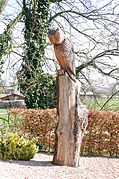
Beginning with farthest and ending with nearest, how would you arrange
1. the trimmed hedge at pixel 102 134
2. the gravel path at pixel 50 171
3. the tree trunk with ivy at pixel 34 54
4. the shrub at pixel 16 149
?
the tree trunk with ivy at pixel 34 54, the trimmed hedge at pixel 102 134, the shrub at pixel 16 149, the gravel path at pixel 50 171

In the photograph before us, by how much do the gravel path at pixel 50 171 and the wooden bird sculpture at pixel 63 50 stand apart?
6.09 ft

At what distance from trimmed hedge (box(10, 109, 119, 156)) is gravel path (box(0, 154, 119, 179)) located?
1.83 metres

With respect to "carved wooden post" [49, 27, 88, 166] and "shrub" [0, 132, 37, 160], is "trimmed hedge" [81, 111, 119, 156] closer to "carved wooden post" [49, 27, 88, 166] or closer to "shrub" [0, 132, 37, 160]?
"shrub" [0, 132, 37, 160]

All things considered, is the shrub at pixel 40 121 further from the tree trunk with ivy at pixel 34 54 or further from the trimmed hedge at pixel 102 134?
the tree trunk with ivy at pixel 34 54

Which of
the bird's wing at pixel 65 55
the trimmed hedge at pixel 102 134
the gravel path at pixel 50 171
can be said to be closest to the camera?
the gravel path at pixel 50 171

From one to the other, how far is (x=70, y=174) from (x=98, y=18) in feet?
26.8

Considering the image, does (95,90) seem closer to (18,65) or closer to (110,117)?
(18,65)

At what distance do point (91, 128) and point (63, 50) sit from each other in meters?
3.63

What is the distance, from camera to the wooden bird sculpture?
22.8 ft

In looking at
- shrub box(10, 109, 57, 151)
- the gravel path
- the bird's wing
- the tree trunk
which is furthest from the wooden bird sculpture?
shrub box(10, 109, 57, 151)

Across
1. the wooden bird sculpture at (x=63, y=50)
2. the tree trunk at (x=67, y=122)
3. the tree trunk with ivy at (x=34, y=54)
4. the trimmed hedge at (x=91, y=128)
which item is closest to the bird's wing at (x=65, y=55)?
the wooden bird sculpture at (x=63, y=50)

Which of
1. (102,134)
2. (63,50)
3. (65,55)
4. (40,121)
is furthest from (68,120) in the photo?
(102,134)

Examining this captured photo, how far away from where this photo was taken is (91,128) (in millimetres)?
10117

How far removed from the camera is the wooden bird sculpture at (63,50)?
6945mm
